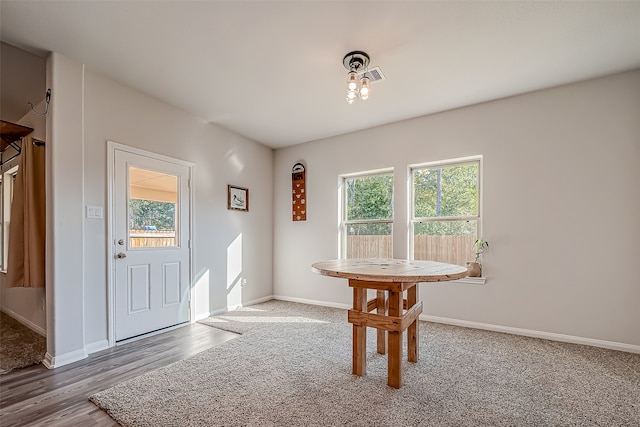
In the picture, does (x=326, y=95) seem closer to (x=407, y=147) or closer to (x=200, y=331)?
(x=407, y=147)

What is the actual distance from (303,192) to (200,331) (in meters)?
2.47

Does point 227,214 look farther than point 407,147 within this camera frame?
Yes

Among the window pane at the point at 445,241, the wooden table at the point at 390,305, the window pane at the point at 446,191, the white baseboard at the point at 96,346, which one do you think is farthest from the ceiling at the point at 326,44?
the white baseboard at the point at 96,346

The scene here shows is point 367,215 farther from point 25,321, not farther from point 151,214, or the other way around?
point 25,321

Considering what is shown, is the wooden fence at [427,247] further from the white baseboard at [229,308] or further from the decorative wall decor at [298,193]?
the white baseboard at [229,308]

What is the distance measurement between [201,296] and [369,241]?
2402 millimetres

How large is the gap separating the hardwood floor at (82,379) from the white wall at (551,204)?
2784 millimetres

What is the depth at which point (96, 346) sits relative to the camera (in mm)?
2699

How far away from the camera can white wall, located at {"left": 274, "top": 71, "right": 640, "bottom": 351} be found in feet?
8.95

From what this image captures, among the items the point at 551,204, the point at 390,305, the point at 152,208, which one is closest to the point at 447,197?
the point at 551,204

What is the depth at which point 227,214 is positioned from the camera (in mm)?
4199

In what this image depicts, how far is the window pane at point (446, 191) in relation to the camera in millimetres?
3564

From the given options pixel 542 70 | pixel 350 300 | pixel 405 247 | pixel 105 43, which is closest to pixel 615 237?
pixel 542 70

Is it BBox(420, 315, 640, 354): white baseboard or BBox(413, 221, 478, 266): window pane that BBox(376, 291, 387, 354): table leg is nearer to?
BBox(420, 315, 640, 354): white baseboard
